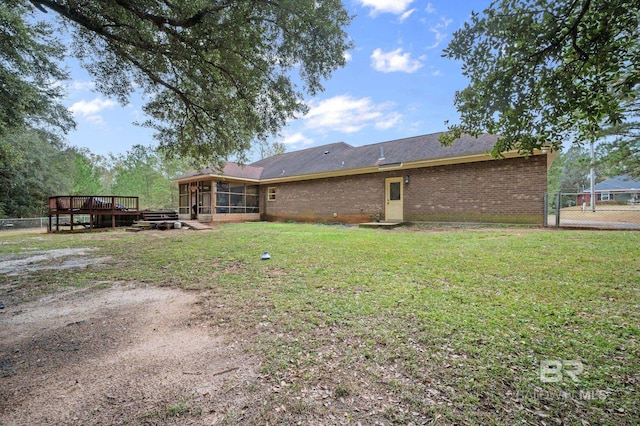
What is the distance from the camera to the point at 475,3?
12.0ft

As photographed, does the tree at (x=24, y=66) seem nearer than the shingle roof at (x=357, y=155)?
Yes

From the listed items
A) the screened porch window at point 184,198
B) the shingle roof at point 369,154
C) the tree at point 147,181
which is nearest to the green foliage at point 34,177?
the tree at point 147,181

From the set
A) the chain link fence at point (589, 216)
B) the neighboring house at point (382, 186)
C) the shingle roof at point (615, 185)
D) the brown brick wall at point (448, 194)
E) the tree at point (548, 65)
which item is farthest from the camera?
the shingle roof at point (615, 185)

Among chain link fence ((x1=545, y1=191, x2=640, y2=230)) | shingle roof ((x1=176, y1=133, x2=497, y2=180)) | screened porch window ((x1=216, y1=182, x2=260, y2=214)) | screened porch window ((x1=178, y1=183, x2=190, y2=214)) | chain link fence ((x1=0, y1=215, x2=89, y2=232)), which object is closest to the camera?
chain link fence ((x1=545, y1=191, x2=640, y2=230))

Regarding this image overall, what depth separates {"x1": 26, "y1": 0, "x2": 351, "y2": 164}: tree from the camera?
558 centimetres

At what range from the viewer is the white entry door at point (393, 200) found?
527 inches

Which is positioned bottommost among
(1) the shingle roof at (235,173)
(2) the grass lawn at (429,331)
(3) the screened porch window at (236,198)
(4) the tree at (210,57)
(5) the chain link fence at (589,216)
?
(2) the grass lawn at (429,331)

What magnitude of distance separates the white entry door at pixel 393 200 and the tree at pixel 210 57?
7.29 meters

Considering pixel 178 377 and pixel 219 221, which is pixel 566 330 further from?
pixel 219 221

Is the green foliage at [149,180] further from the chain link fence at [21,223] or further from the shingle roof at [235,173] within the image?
the shingle roof at [235,173]

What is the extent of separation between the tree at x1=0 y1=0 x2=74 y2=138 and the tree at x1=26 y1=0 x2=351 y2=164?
30.2 inches

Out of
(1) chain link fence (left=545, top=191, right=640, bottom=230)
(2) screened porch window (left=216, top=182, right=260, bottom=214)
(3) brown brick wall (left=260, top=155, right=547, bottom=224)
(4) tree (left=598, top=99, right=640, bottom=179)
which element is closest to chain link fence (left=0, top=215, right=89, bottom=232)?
(2) screened porch window (left=216, top=182, right=260, bottom=214)

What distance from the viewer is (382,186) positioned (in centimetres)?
1395

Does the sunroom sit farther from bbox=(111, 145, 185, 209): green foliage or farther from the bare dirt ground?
bbox=(111, 145, 185, 209): green foliage
